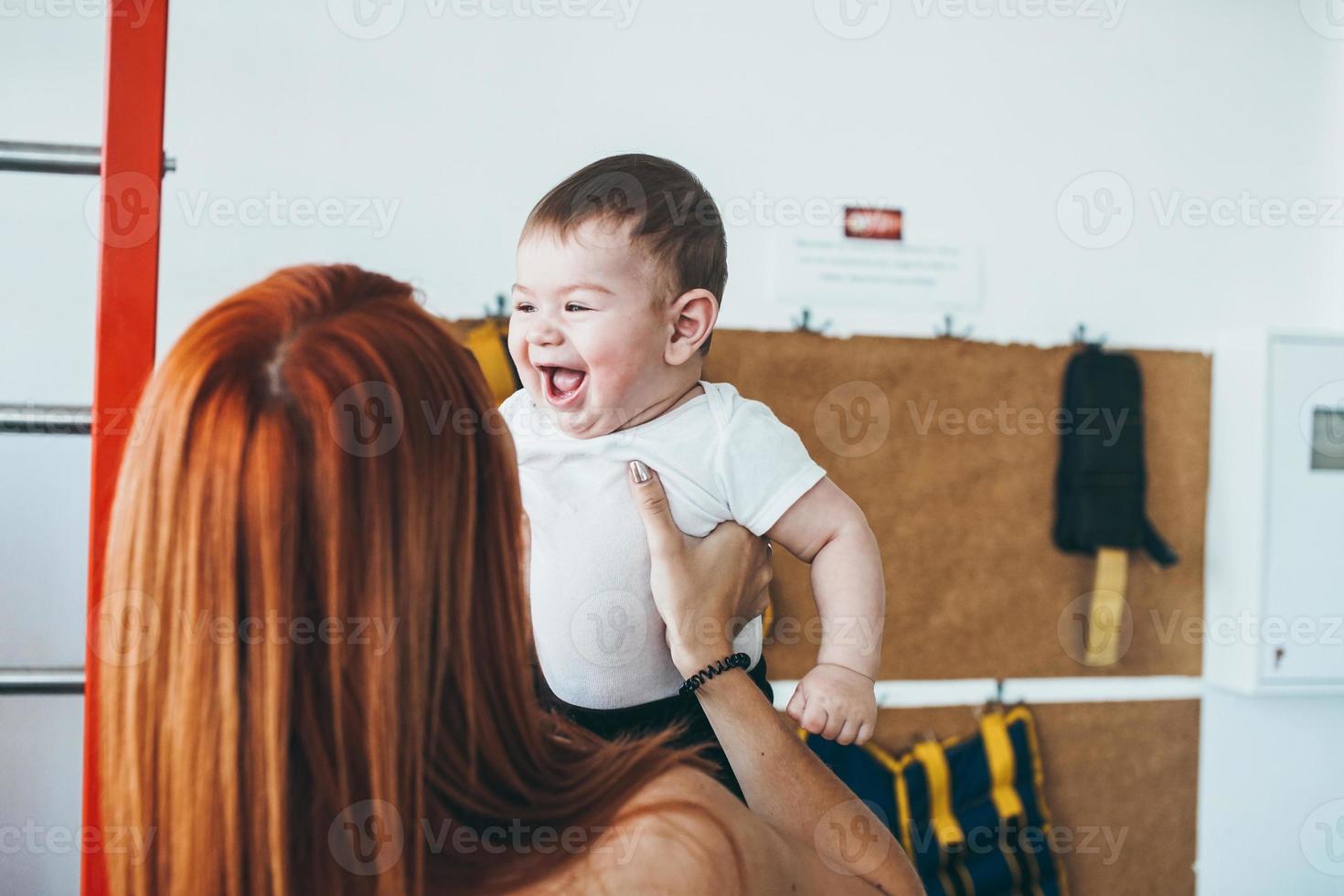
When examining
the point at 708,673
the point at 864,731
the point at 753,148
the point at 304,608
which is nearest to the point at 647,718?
the point at 708,673

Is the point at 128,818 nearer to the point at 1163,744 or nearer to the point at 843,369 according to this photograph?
the point at 843,369

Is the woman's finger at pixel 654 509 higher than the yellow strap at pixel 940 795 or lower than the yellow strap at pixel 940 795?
higher

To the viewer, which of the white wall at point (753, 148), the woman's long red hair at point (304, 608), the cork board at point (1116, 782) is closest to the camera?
the woman's long red hair at point (304, 608)

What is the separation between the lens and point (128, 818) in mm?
481

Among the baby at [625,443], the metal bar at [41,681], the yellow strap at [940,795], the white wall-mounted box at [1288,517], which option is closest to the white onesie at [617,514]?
the baby at [625,443]

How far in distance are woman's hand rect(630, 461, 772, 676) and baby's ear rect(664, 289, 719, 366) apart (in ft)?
0.29

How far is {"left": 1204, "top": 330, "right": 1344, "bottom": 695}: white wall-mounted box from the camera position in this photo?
1536 millimetres

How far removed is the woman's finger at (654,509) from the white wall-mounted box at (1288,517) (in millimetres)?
1337

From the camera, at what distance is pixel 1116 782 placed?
159cm

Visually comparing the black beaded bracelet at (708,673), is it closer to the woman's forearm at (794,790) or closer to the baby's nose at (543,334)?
the woman's forearm at (794,790)

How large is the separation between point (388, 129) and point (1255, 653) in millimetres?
1565

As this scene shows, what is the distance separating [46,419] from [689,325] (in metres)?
0.48

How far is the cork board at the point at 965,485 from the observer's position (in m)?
1.49

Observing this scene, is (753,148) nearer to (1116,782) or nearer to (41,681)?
(41,681)
